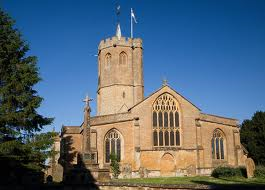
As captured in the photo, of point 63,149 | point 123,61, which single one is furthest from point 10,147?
point 123,61

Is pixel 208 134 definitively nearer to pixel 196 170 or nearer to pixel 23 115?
pixel 196 170

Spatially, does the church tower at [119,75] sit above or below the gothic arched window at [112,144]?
above

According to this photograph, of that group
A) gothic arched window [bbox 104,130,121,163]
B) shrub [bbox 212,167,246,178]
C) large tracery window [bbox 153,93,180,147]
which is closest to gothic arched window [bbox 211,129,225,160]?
large tracery window [bbox 153,93,180,147]

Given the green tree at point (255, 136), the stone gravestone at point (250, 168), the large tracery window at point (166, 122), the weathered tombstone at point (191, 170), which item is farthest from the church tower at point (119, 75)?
the stone gravestone at point (250, 168)

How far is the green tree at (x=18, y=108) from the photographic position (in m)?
20.6

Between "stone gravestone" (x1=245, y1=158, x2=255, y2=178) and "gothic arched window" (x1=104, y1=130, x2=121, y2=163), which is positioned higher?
"gothic arched window" (x1=104, y1=130, x2=121, y2=163)

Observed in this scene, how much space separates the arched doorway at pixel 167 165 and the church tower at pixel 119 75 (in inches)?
490

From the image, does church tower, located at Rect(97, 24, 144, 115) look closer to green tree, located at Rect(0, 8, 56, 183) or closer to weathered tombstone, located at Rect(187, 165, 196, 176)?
weathered tombstone, located at Rect(187, 165, 196, 176)

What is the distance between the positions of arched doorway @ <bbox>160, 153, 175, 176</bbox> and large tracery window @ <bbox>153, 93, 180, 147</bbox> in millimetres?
1309

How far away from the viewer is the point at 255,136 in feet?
146

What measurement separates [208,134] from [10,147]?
23.6 meters

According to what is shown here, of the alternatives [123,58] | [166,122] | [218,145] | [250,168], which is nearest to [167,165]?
[166,122]

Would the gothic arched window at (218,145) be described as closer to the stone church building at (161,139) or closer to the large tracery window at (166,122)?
the stone church building at (161,139)

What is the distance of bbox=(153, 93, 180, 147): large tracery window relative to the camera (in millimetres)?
36094
